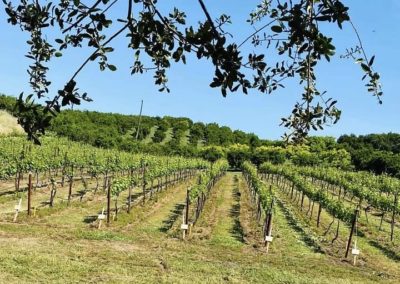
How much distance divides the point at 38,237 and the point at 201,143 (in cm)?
6281

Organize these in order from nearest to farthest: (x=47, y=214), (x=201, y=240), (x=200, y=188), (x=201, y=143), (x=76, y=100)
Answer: (x=76, y=100) < (x=201, y=240) < (x=47, y=214) < (x=200, y=188) < (x=201, y=143)

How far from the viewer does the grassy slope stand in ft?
41.9

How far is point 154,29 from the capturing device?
285 cm

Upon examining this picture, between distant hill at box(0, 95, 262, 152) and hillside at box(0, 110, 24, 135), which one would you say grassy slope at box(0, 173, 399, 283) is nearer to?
hillside at box(0, 110, 24, 135)

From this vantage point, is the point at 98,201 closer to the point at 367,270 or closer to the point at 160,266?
the point at 160,266

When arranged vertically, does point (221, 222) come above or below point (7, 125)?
below

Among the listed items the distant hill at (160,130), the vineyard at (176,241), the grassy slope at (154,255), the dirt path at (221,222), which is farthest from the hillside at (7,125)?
the grassy slope at (154,255)

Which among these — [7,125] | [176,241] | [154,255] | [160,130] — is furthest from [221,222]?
[160,130]

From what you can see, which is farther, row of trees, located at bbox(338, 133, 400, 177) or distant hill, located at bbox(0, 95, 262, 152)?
distant hill, located at bbox(0, 95, 262, 152)

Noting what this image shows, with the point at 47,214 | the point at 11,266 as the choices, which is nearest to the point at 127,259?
the point at 11,266

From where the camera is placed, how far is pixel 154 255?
15086 mm

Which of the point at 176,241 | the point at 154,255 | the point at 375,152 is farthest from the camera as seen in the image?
the point at 375,152

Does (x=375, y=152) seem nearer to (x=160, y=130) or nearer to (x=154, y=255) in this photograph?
(x=160, y=130)

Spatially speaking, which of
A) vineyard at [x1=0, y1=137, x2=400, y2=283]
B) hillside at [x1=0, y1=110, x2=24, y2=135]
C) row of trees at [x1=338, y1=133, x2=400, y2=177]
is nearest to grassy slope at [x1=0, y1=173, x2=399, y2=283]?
vineyard at [x1=0, y1=137, x2=400, y2=283]
